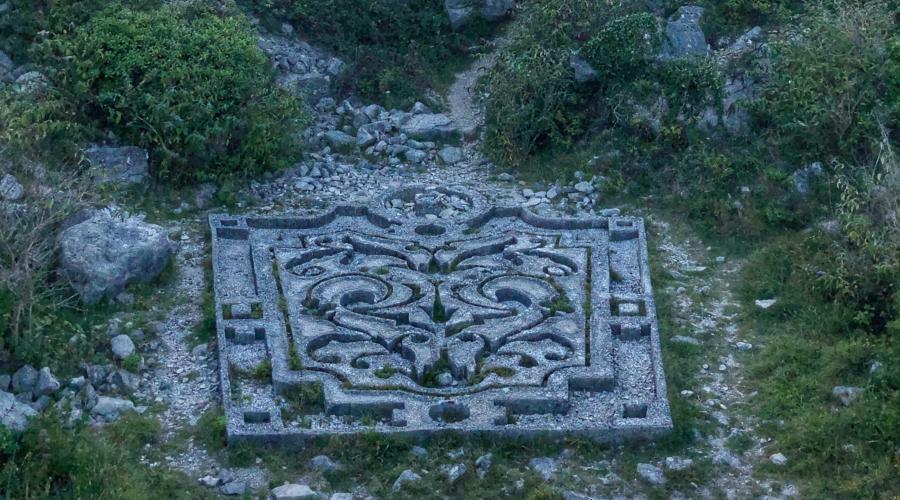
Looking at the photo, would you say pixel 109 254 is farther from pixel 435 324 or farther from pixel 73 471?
pixel 73 471

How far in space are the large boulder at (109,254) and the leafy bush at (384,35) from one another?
4.21 metres

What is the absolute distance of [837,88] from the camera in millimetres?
11367

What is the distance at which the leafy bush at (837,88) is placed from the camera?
11.3m

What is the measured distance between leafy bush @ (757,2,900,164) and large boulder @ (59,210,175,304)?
540 cm

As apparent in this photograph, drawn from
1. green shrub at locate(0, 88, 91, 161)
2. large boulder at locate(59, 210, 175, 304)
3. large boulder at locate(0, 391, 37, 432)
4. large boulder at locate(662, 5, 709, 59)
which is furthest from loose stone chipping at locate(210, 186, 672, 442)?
large boulder at locate(662, 5, 709, 59)

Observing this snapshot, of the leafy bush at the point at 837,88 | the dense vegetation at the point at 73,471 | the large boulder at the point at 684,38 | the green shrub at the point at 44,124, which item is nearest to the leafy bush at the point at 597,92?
the large boulder at the point at 684,38

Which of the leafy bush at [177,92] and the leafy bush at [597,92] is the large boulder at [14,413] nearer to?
the leafy bush at [177,92]

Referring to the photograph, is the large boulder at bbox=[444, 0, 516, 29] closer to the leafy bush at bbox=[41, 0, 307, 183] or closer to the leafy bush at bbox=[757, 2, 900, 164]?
the leafy bush at bbox=[41, 0, 307, 183]

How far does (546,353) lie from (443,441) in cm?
128

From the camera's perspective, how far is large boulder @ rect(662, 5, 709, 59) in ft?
41.9

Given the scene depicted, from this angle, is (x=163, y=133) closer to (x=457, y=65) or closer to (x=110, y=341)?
(x=110, y=341)

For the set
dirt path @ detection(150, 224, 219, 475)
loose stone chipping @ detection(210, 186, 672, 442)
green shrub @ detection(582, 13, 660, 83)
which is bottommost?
dirt path @ detection(150, 224, 219, 475)

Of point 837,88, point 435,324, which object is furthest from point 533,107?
point 435,324

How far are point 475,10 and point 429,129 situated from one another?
223 centimetres
